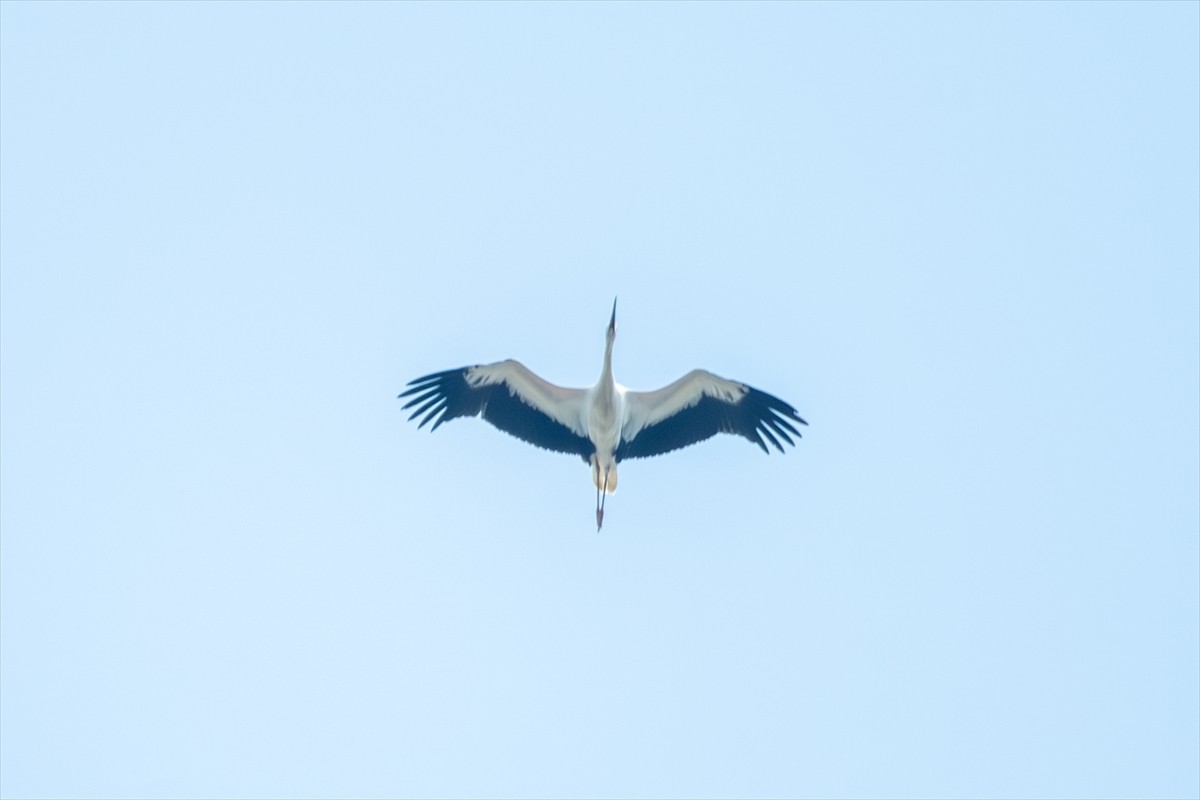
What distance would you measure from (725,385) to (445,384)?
7.89 ft

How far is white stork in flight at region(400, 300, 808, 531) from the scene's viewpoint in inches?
961

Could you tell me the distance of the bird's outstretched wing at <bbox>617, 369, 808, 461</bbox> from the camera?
24.5m

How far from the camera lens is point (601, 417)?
24.3 meters

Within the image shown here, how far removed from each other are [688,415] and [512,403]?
1529 millimetres

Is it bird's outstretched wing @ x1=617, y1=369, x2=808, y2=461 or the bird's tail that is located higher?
bird's outstretched wing @ x1=617, y1=369, x2=808, y2=461

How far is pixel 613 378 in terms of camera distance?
24453 millimetres

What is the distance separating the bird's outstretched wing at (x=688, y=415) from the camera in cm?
2445

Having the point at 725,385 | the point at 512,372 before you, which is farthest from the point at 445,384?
the point at 725,385

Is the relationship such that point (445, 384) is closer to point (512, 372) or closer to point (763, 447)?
point (512, 372)

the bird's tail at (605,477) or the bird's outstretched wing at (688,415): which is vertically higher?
the bird's outstretched wing at (688,415)

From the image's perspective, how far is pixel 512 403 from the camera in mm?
24812

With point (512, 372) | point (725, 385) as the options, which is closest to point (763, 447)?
point (725, 385)

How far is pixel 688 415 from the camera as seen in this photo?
24.7 metres

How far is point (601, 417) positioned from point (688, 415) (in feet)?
2.80
